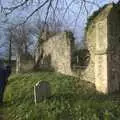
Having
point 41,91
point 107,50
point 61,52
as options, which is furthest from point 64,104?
point 61,52

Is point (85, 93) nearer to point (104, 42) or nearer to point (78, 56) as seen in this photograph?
point (104, 42)

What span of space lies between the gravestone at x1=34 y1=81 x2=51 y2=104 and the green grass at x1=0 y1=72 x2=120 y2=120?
0.29 metres

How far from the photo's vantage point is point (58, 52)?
26.0 metres

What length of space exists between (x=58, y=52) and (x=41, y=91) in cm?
992

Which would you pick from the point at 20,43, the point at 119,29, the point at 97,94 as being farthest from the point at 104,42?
the point at 20,43

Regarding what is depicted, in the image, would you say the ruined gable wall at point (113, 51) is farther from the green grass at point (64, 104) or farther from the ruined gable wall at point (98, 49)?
the green grass at point (64, 104)

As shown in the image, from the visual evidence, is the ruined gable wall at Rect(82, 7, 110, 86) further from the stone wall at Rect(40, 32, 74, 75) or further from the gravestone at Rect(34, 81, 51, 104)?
the stone wall at Rect(40, 32, 74, 75)

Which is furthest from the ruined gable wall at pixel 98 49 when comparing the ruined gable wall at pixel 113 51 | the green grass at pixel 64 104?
the green grass at pixel 64 104

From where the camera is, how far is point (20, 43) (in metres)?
41.0

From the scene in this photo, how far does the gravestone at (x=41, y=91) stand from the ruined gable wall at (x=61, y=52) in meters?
6.35

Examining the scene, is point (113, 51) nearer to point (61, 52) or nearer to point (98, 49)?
point (98, 49)

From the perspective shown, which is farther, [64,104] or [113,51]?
[113,51]

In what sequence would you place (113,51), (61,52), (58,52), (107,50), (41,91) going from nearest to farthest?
(41,91) < (107,50) < (113,51) < (61,52) < (58,52)

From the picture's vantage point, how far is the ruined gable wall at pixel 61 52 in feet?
77.0
